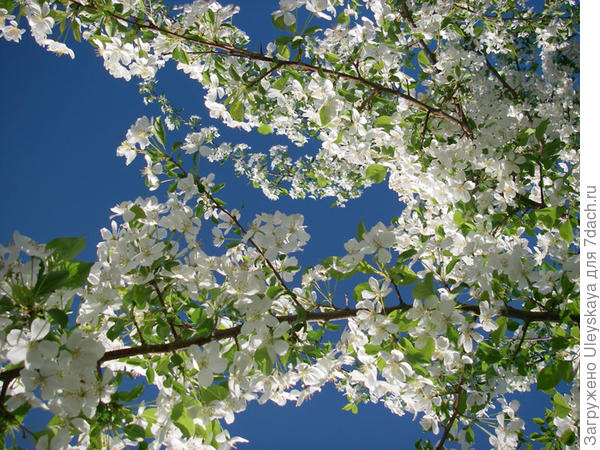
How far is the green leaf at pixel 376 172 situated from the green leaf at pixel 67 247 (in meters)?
1.50

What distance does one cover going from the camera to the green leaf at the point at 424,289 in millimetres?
1149

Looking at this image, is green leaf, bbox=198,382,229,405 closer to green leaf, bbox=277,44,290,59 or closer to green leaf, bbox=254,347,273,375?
green leaf, bbox=254,347,273,375

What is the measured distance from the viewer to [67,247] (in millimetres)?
1072

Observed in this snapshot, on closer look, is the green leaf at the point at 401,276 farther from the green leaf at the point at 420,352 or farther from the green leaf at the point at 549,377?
the green leaf at the point at 549,377

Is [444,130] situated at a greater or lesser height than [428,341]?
greater

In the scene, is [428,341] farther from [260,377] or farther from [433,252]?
[433,252]

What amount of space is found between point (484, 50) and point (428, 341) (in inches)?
187

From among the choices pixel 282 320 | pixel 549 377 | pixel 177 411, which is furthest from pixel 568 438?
pixel 177 411

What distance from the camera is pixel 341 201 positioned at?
5660 mm

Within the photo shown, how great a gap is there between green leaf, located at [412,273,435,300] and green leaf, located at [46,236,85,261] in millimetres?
1019

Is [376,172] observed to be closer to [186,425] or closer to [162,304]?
[162,304]

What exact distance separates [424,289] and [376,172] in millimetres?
1085

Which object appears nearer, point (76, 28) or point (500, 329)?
point (500, 329)
